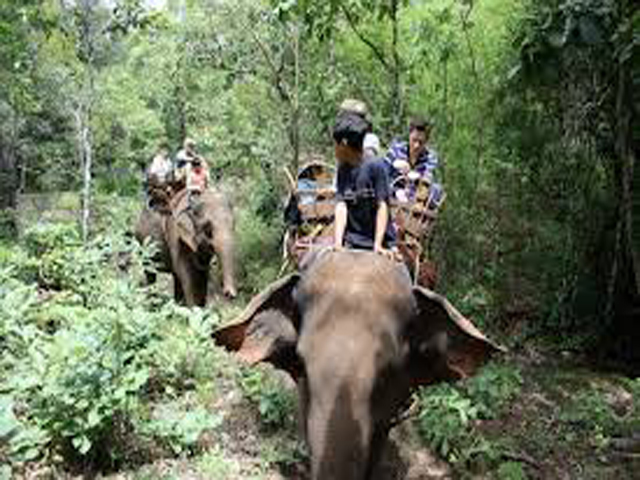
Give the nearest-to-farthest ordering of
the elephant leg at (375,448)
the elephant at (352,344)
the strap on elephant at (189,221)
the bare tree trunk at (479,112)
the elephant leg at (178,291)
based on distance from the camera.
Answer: the elephant at (352,344) → the elephant leg at (375,448) → the strap on elephant at (189,221) → the bare tree trunk at (479,112) → the elephant leg at (178,291)

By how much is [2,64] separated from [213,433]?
12323mm

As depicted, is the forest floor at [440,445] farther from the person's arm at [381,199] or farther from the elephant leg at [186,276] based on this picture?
the elephant leg at [186,276]

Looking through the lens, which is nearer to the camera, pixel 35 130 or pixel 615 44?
pixel 615 44

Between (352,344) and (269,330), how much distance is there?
3.16ft

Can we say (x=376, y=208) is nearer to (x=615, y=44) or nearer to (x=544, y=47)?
(x=544, y=47)

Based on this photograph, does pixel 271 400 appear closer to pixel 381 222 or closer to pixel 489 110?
pixel 381 222

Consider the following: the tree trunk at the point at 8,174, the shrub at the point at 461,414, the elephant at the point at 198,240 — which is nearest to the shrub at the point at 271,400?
the shrub at the point at 461,414

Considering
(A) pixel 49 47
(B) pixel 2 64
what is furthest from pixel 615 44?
(A) pixel 49 47

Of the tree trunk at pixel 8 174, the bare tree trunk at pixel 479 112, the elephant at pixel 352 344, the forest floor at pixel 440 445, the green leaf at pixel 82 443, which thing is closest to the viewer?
the elephant at pixel 352 344

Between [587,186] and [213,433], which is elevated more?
[587,186]

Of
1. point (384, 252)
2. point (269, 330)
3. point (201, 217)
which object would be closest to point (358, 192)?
point (384, 252)

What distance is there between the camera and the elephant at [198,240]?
368 inches

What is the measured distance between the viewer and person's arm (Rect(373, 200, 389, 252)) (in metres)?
4.70

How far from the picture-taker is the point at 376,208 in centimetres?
487
